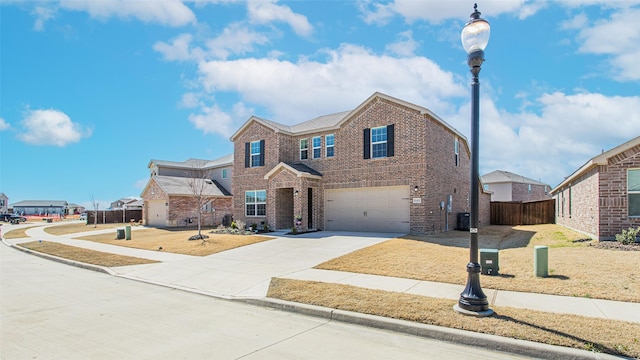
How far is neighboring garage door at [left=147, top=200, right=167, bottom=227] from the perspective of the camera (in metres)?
32.5

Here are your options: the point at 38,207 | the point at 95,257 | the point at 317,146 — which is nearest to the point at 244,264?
the point at 95,257

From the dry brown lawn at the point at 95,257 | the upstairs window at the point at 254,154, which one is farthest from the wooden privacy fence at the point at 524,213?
the dry brown lawn at the point at 95,257

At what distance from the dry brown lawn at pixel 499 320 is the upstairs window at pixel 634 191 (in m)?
10.3

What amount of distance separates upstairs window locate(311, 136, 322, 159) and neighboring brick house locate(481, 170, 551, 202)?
2810 cm

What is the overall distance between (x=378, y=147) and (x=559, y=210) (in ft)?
48.9

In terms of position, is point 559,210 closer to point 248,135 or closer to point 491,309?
point 248,135

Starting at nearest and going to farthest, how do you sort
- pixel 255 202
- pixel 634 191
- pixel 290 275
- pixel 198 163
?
pixel 290 275, pixel 634 191, pixel 255 202, pixel 198 163

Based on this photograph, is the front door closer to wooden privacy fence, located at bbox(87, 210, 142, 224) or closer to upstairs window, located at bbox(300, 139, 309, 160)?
upstairs window, located at bbox(300, 139, 309, 160)

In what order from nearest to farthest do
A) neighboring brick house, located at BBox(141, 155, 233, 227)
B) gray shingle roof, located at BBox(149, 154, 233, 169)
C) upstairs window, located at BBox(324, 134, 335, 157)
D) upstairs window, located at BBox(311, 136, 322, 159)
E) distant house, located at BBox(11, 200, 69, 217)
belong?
1. upstairs window, located at BBox(324, 134, 335, 157)
2. upstairs window, located at BBox(311, 136, 322, 159)
3. neighboring brick house, located at BBox(141, 155, 233, 227)
4. gray shingle roof, located at BBox(149, 154, 233, 169)
5. distant house, located at BBox(11, 200, 69, 217)

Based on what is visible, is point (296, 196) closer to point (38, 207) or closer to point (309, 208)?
point (309, 208)

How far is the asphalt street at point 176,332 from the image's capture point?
5.26 meters

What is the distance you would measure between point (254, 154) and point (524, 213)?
2106 cm

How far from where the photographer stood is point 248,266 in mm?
12594

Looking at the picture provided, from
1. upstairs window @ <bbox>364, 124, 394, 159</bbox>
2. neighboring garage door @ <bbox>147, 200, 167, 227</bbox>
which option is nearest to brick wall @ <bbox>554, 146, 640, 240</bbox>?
upstairs window @ <bbox>364, 124, 394, 159</bbox>
